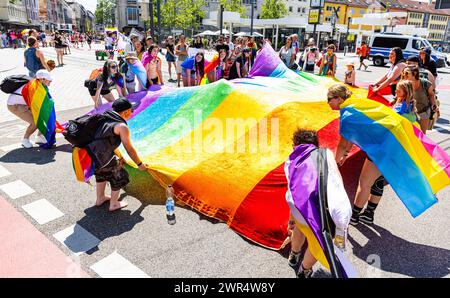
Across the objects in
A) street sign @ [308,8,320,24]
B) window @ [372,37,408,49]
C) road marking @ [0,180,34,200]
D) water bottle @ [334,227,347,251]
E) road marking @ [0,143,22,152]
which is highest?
street sign @ [308,8,320,24]

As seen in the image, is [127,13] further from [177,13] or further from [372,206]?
[372,206]

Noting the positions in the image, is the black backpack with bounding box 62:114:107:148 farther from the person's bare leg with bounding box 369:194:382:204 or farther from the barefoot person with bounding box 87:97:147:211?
the person's bare leg with bounding box 369:194:382:204

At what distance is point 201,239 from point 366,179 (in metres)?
1.97

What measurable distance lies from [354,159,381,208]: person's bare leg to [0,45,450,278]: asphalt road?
1.14ft

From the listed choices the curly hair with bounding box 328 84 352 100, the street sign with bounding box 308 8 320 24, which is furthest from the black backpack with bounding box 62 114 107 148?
the street sign with bounding box 308 8 320 24

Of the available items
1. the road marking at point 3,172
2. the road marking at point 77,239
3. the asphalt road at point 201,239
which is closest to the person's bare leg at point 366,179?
the asphalt road at point 201,239

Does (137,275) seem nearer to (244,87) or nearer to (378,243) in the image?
(378,243)

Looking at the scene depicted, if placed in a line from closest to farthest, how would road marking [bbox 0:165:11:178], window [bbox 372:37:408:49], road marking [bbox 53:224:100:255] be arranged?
road marking [bbox 53:224:100:255]
road marking [bbox 0:165:11:178]
window [bbox 372:37:408:49]

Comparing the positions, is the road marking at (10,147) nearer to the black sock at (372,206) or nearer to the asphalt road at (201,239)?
the asphalt road at (201,239)

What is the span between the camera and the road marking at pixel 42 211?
12.7 ft

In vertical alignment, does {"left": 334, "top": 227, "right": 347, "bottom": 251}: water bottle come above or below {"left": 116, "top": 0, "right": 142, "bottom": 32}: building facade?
below

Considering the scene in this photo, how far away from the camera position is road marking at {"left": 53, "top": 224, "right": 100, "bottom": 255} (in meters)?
3.35

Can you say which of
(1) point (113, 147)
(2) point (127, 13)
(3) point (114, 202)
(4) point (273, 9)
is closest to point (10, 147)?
(3) point (114, 202)
